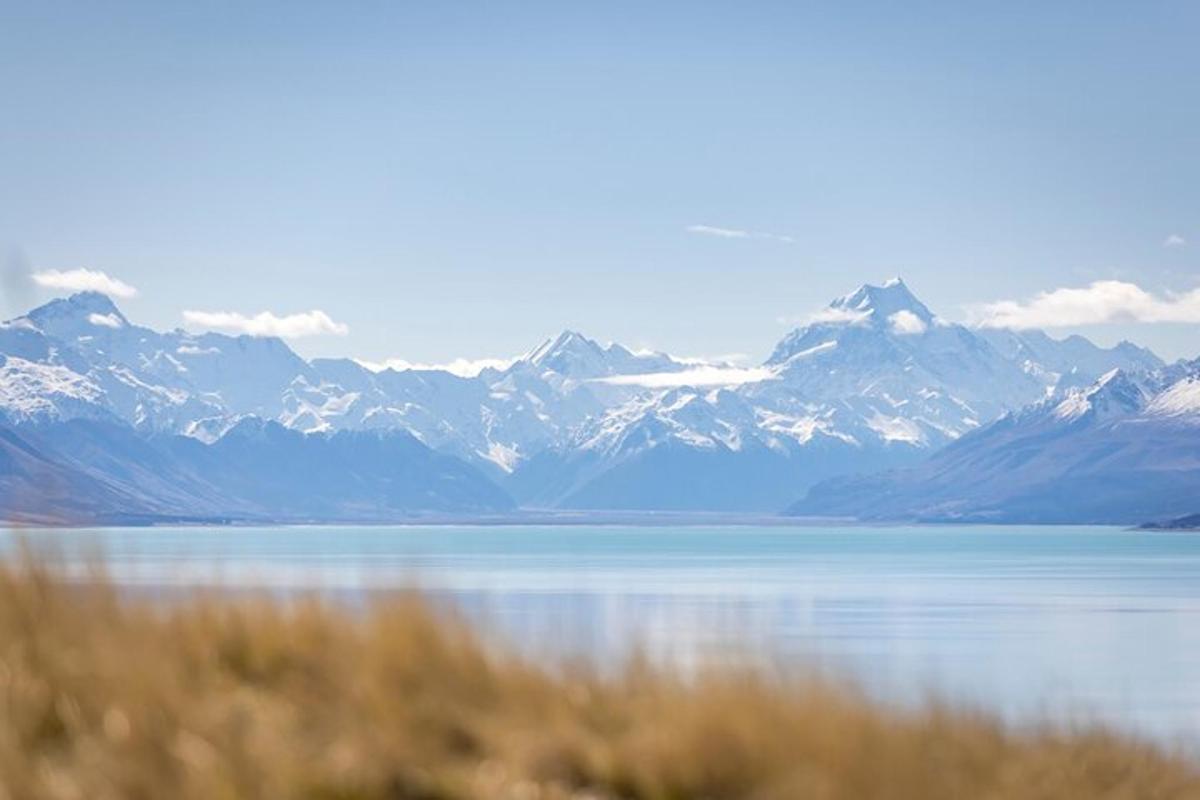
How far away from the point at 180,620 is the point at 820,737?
15.2 ft

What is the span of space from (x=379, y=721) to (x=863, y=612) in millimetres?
84741

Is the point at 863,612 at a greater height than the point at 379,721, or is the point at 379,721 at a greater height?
the point at 379,721

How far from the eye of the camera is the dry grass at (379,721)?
30.2 feet

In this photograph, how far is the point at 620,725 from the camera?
10.5 metres

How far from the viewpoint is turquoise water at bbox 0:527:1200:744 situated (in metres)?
13.1

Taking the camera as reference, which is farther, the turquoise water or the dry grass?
the turquoise water

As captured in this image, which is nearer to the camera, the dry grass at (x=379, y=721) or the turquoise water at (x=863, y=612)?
the dry grass at (x=379, y=721)

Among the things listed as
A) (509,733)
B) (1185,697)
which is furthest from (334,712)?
(1185,697)

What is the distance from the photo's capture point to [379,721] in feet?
33.0

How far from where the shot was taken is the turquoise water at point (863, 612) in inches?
516

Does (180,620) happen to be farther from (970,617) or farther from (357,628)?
(970,617)

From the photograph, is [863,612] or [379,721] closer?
[379,721]

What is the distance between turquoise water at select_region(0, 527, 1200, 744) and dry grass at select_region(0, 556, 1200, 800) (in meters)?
0.64

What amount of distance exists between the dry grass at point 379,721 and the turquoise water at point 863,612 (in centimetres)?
64
